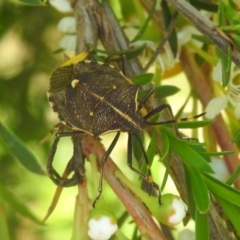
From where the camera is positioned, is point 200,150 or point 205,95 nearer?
point 200,150

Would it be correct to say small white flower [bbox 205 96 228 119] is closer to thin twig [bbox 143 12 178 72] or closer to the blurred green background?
thin twig [bbox 143 12 178 72]

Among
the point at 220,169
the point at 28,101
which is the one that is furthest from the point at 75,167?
the point at 28,101

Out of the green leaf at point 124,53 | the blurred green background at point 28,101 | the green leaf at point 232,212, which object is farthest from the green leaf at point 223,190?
the blurred green background at point 28,101

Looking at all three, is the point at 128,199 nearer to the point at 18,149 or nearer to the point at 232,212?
the point at 232,212

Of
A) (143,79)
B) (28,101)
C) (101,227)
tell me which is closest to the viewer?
(101,227)

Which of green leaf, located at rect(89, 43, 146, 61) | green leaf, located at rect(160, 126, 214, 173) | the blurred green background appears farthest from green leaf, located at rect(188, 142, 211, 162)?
the blurred green background

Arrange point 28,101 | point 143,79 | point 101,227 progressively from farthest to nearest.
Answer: point 28,101 → point 143,79 → point 101,227

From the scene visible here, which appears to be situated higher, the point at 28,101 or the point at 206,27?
the point at 206,27

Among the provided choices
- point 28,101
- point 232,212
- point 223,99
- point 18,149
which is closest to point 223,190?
point 232,212
